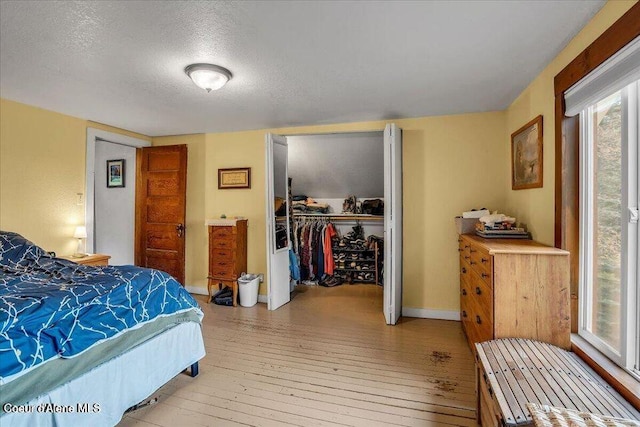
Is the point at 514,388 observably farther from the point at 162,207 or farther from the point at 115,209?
the point at 115,209

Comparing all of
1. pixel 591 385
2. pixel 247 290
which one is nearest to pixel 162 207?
pixel 247 290

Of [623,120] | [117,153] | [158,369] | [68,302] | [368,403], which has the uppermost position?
[117,153]

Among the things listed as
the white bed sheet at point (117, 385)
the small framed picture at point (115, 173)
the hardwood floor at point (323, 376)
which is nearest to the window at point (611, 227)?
the hardwood floor at point (323, 376)

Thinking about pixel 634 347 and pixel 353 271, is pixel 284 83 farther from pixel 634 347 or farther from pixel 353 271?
pixel 353 271

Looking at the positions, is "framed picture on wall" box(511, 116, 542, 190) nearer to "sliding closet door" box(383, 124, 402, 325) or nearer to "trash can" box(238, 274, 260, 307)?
"sliding closet door" box(383, 124, 402, 325)

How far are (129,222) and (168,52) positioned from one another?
3688 mm

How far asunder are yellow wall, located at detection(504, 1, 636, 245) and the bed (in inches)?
107

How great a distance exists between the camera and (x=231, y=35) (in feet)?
6.01

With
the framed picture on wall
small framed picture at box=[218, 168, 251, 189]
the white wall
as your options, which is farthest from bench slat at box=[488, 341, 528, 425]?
the white wall

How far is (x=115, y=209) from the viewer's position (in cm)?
495

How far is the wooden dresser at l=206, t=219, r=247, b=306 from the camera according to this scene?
3.93 meters

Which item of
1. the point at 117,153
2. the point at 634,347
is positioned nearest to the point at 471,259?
the point at 634,347

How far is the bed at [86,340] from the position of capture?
1333 mm

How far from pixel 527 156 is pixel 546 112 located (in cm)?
45
